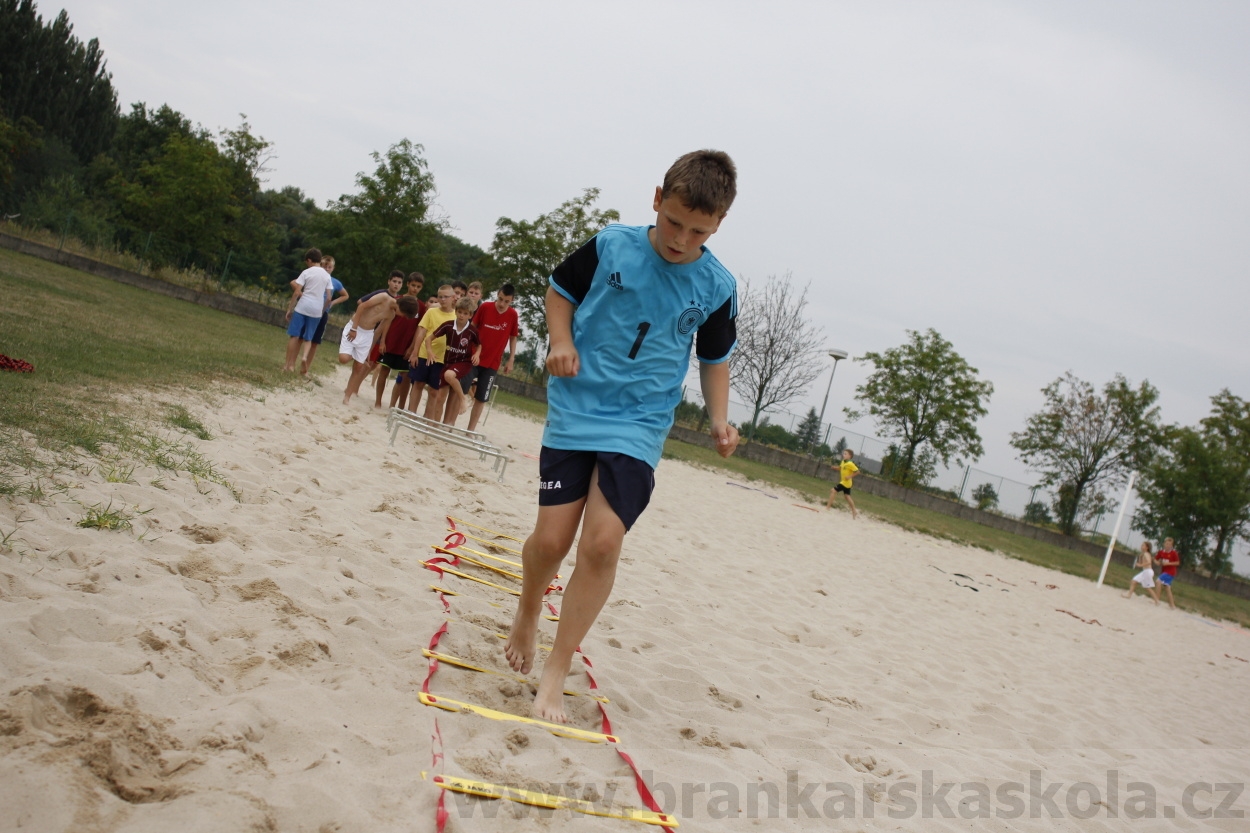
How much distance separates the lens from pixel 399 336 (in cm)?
1132

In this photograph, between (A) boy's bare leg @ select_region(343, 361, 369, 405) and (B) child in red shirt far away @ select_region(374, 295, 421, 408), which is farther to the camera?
(A) boy's bare leg @ select_region(343, 361, 369, 405)

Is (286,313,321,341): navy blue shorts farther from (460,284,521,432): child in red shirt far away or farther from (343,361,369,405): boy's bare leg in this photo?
(460,284,521,432): child in red shirt far away

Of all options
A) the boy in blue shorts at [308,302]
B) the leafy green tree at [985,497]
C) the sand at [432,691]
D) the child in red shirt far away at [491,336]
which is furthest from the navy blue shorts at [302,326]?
the leafy green tree at [985,497]

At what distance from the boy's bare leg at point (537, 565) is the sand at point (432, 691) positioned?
0.43ft

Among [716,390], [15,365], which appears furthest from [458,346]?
[716,390]

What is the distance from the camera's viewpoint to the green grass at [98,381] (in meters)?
4.25

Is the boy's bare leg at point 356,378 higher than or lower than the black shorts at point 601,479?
lower

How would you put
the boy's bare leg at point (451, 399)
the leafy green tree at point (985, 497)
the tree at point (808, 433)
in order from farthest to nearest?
1. the leafy green tree at point (985, 497)
2. the tree at point (808, 433)
3. the boy's bare leg at point (451, 399)

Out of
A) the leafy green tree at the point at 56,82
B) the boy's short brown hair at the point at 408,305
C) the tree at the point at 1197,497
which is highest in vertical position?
the leafy green tree at the point at 56,82

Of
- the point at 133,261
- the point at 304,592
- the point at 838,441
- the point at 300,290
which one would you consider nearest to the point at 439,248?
the point at 133,261

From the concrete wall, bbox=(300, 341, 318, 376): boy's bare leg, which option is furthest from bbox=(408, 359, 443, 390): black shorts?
the concrete wall

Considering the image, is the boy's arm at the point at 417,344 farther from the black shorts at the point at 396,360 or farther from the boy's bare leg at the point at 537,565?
the boy's bare leg at the point at 537,565

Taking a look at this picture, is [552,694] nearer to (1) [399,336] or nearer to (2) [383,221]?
(1) [399,336]

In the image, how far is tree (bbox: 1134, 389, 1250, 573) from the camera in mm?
36000
